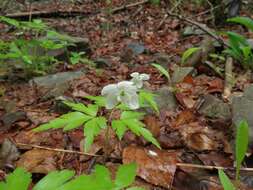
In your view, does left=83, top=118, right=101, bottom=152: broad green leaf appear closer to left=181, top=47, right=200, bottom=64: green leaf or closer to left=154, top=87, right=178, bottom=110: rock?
left=154, top=87, right=178, bottom=110: rock

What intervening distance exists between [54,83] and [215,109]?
1.56m

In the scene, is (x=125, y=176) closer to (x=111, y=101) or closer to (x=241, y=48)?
(x=111, y=101)

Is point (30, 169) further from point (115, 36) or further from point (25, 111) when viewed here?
point (115, 36)

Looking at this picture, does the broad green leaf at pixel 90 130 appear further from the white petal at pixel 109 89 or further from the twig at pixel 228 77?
the twig at pixel 228 77

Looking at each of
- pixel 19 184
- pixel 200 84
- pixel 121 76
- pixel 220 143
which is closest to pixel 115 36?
pixel 121 76

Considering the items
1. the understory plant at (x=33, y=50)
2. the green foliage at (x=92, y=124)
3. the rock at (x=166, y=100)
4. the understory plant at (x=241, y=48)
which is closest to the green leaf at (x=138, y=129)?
the green foliage at (x=92, y=124)

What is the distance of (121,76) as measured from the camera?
3652mm

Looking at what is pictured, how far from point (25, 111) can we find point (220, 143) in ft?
4.74

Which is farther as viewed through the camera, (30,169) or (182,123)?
(182,123)

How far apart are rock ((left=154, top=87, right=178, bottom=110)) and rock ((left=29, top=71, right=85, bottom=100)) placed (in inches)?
34.3

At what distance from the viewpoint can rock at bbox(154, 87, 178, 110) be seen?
2.63 meters

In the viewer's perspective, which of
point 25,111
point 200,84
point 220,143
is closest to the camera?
point 220,143

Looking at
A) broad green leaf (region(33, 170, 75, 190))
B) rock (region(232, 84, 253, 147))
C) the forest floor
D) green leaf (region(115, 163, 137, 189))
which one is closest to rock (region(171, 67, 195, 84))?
the forest floor

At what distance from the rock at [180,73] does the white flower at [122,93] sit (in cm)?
162
